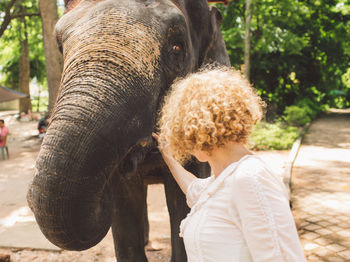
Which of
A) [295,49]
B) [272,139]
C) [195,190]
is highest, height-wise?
[195,190]

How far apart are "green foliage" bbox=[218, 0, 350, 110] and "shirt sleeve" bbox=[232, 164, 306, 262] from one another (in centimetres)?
1259

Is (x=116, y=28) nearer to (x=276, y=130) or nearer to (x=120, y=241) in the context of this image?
(x=120, y=241)

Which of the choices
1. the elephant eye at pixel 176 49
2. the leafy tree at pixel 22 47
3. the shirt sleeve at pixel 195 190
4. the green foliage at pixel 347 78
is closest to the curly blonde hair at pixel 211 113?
the shirt sleeve at pixel 195 190

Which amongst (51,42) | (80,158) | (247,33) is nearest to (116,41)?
(80,158)

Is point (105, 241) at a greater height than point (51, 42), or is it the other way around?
point (51, 42)

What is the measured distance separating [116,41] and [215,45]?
152 cm

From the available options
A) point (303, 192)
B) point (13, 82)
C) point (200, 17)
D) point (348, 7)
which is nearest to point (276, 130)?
point (303, 192)

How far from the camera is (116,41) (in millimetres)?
1988

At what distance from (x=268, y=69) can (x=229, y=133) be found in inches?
678

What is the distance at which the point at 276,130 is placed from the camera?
1202 cm

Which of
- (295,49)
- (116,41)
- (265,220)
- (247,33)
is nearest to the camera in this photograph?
(265,220)

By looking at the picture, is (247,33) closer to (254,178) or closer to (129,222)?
(129,222)

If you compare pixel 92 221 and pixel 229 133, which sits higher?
pixel 229 133

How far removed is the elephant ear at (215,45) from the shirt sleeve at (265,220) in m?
1.88
